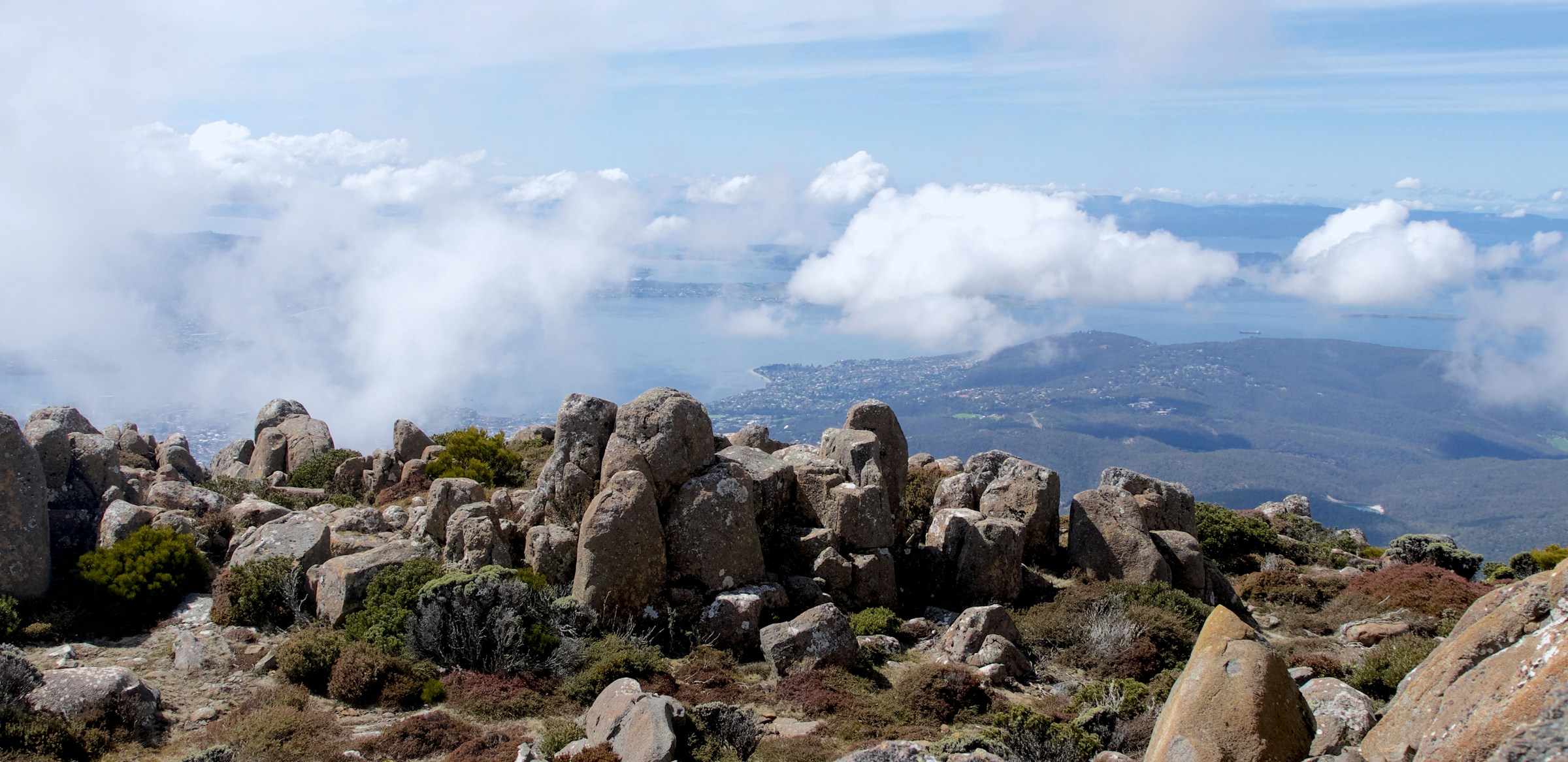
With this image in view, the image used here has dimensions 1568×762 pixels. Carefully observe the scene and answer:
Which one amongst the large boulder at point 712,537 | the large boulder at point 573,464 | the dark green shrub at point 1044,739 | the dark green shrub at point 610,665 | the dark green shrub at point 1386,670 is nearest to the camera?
the dark green shrub at point 1044,739

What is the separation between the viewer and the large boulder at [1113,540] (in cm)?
1806

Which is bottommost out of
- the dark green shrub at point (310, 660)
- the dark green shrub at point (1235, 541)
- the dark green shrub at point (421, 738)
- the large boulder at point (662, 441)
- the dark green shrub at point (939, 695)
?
the dark green shrub at point (1235, 541)

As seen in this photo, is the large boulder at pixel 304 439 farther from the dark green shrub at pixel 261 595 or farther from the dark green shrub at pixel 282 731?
the dark green shrub at pixel 282 731

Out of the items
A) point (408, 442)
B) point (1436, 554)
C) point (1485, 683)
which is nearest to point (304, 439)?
point (408, 442)

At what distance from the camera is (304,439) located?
28.1 m

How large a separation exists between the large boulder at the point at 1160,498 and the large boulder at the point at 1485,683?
12.8 m

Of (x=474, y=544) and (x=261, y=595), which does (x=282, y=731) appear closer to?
(x=261, y=595)

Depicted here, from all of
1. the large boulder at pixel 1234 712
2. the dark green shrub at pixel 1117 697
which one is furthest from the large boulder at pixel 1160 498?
the large boulder at pixel 1234 712

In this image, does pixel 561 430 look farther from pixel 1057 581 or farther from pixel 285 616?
pixel 1057 581

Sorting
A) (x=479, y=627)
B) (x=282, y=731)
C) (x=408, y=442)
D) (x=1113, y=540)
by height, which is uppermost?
(x=408, y=442)

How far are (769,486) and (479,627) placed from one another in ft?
19.9

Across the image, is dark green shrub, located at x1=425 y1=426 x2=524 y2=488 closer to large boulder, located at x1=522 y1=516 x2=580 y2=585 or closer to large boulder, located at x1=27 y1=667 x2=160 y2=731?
large boulder, located at x1=522 y1=516 x2=580 y2=585

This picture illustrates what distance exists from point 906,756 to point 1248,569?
19304 mm

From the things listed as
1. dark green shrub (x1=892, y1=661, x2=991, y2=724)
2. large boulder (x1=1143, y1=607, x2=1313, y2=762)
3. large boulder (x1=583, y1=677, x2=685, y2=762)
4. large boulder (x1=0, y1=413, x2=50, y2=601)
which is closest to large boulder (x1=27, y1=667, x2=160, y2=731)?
large boulder (x1=0, y1=413, x2=50, y2=601)
